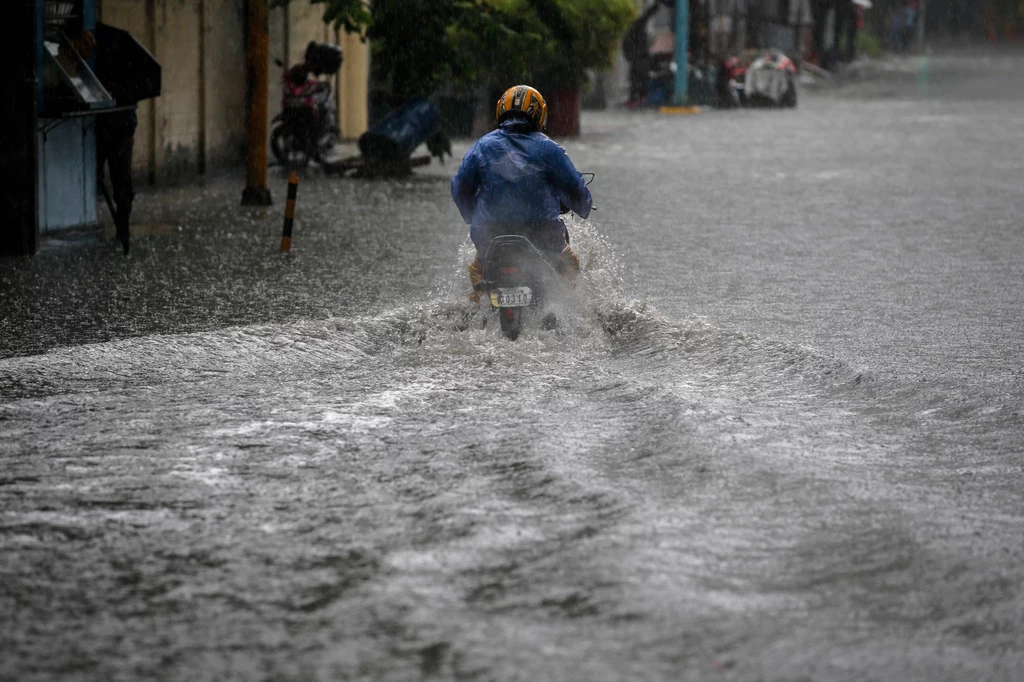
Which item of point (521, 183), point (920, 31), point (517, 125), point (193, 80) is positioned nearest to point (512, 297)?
point (521, 183)

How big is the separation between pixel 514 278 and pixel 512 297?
4.1 inches

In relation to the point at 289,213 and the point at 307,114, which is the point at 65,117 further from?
the point at 307,114

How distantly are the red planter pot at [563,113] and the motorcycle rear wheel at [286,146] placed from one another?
624cm

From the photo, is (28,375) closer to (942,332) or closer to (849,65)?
(942,332)

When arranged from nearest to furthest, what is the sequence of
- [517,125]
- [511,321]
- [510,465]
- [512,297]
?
[510,465] → [512,297] → [511,321] → [517,125]

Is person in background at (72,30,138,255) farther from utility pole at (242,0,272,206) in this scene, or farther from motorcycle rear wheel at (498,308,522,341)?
A: motorcycle rear wheel at (498,308,522,341)

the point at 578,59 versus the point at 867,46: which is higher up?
the point at 867,46

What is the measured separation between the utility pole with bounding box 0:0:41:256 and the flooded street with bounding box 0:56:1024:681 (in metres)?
0.33

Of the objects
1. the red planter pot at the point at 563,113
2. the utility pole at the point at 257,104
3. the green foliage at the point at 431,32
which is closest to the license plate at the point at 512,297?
the utility pole at the point at 257,104

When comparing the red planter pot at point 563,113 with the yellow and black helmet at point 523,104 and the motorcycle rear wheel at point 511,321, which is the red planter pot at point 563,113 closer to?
the yellow and black helmet at point 523,104

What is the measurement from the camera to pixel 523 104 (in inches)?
339

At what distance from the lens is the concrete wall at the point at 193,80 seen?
16656 mm

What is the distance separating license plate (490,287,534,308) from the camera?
827cm

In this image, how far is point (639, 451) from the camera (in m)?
6.26
